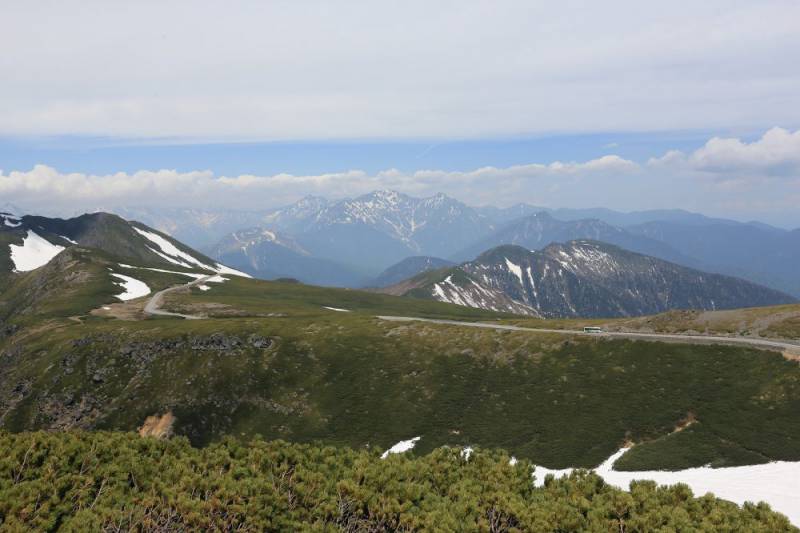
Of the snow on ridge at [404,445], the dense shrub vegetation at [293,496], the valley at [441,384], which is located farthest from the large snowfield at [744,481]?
the snow on ridge at [404,445]

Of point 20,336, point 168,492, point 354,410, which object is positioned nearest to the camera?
point 168,492

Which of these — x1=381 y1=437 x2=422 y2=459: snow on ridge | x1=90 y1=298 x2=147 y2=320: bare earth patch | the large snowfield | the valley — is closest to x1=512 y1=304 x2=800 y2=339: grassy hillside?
the valley

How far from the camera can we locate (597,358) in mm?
92938

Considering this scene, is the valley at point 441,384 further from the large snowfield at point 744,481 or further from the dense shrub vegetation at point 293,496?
the dense shrub vegetation at point 293,496

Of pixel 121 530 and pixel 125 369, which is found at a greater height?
pixel 121 530

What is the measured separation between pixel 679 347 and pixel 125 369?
385 feet

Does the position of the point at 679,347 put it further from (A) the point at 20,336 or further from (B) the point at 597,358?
(A) the point at 20,336

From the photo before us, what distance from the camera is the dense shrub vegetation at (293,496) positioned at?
2884cm

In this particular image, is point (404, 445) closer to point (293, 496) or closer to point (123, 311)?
point (293, 496)

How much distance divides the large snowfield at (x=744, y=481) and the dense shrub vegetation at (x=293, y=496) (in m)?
17.1

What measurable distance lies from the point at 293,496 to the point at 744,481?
5258cm

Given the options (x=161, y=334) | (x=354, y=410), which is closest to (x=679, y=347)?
(x=354, y=410)

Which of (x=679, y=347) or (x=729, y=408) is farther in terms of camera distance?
(x=679, y=347)

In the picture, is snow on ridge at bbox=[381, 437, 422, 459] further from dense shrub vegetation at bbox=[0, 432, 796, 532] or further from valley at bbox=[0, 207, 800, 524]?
dense shrub vegetation at bbox=[0, 432, 796, 532]
